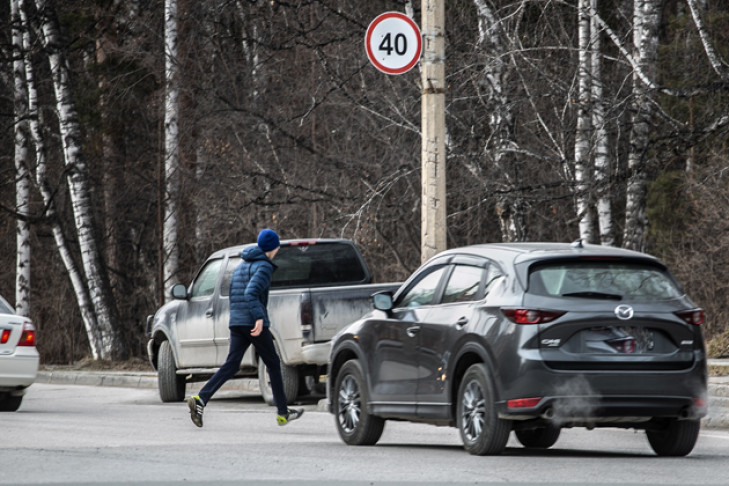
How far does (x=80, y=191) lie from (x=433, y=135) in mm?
13368

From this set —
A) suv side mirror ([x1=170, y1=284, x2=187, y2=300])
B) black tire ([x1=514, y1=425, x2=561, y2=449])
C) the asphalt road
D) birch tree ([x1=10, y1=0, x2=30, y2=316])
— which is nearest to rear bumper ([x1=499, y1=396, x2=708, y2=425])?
the asphalt road

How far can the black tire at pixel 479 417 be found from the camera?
411 inches

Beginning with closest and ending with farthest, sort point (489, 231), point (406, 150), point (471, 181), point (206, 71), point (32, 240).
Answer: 1. point (471, 181)
2. point (406, 150)
3. point (489, 231)
4. point (206, 71)
5. point (32, 240)

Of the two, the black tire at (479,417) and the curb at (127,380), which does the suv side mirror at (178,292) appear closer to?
the curb at (127,380)

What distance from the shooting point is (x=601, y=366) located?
33.5ft

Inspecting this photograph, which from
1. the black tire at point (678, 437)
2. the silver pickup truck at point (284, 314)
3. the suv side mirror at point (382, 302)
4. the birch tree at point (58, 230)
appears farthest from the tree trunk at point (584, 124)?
the birch tree at point (58, 230)

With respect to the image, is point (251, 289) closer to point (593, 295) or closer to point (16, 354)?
point (593, 295)

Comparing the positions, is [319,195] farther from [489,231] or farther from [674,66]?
[674,66]

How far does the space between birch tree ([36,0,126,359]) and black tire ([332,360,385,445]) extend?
54.7 ft

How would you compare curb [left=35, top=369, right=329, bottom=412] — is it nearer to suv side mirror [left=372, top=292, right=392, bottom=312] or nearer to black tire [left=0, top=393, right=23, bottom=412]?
black tire [left=0, top=393, right=23, bottom=412]

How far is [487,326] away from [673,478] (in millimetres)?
1819

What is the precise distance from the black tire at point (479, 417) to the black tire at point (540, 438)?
1400mm

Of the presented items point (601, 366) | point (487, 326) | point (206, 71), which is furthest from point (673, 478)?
point (206, 71)

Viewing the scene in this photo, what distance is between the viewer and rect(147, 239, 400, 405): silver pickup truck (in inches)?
650
